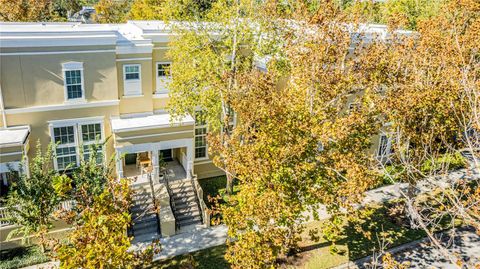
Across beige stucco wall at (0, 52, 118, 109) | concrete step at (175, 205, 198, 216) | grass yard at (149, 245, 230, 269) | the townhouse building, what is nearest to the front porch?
the townhouse building

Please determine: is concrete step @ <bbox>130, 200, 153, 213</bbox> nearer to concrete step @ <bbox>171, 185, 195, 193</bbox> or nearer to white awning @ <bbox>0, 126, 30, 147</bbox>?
concrete step @ <bbox>171, 185, 195, 193</bbox>

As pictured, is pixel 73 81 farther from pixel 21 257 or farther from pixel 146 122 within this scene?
pixel 21 257

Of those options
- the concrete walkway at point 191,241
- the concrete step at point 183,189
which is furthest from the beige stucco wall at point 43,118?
the concrete walkway at point 191,241

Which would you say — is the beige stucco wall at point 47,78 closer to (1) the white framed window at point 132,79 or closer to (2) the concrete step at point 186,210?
(1) the white framed window at point 132,79

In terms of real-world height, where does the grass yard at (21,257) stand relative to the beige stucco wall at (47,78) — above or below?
below

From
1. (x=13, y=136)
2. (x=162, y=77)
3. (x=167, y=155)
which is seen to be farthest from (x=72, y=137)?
(x=167, y=155)
